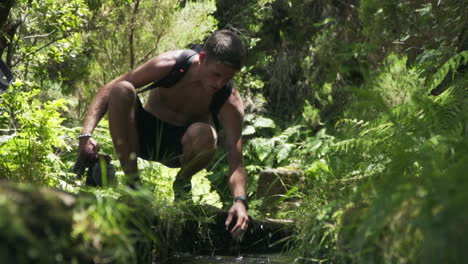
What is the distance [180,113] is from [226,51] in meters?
0.87

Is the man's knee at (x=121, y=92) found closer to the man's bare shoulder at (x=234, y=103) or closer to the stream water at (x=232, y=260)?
the man's bare shoulder at (x=234, y=103)

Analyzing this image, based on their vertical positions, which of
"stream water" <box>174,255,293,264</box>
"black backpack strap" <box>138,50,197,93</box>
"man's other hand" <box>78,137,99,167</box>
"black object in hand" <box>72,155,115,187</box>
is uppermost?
"black backpack strap" <box>138,50,197,93</box>

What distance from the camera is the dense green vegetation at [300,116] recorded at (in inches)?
58.7

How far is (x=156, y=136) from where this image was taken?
427cm

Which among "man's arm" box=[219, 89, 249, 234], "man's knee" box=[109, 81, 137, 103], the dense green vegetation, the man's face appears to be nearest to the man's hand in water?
"man's arm" box=[219, 89, 249, 234]

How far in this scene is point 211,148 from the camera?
13.1ft

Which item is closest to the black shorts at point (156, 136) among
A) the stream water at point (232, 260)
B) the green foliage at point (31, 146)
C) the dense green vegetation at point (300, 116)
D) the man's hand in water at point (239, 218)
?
the dense green vegetation at point (300, 116)

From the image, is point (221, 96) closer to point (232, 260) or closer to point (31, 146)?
point (232, 260)

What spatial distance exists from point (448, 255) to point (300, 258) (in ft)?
4.96

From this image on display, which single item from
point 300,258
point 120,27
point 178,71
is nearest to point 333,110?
point 120,27

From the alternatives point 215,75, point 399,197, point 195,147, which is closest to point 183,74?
point 215,75

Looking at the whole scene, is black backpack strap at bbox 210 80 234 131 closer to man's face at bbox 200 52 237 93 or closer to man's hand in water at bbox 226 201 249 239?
man's face at bbox 200 52 237 93

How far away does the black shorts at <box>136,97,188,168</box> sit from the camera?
13.9 ft

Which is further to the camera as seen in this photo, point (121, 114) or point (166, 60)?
point (166, 60)
